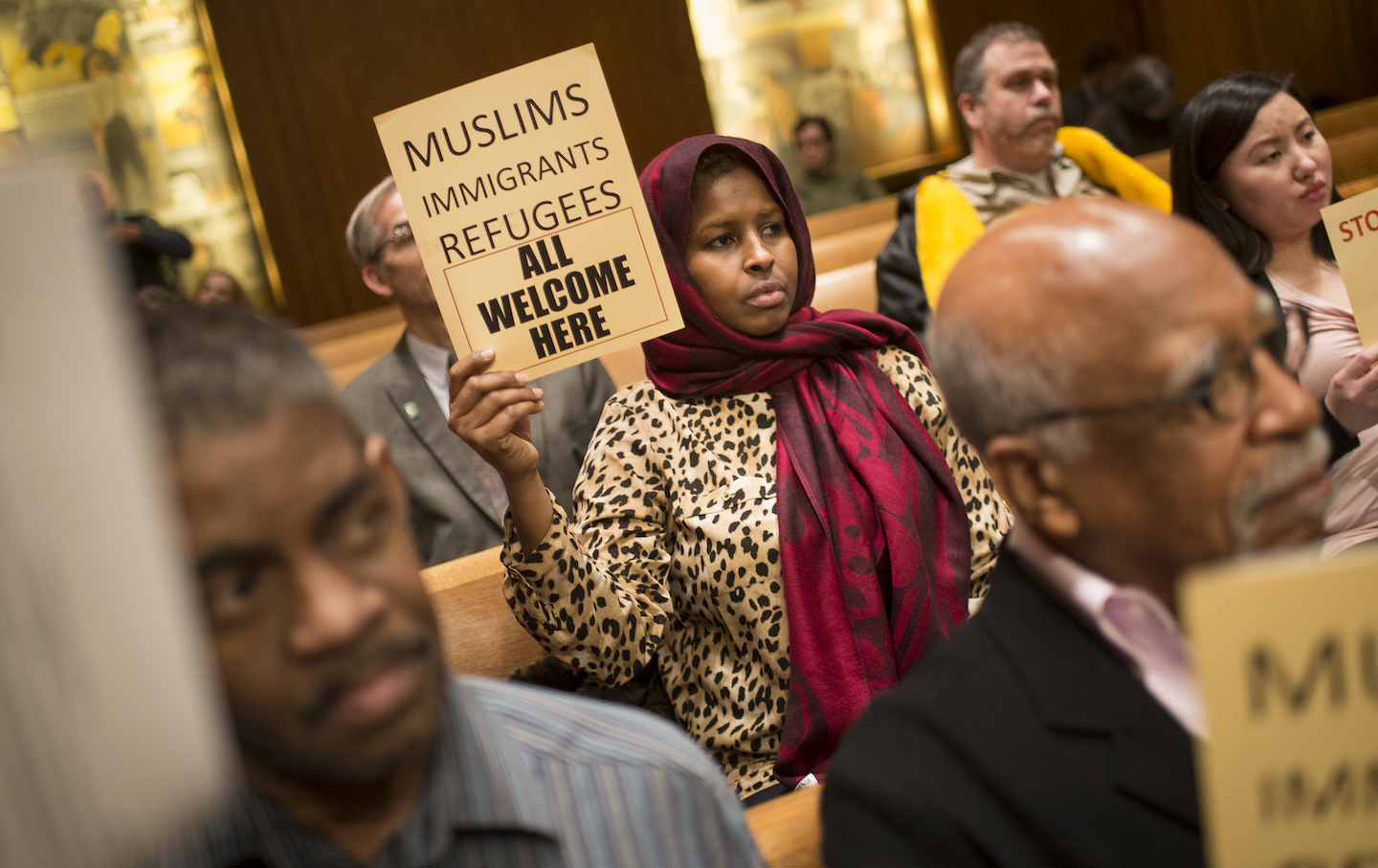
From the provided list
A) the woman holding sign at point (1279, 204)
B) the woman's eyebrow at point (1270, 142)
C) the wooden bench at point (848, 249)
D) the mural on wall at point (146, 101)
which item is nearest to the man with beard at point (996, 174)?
the wooden bench at point (848, 249)

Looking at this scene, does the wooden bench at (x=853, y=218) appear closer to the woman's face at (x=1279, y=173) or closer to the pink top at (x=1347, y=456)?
the woman's face at (x=1279, y=173)

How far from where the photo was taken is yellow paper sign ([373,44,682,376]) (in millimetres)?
1744

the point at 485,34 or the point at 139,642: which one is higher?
the point at 485,34

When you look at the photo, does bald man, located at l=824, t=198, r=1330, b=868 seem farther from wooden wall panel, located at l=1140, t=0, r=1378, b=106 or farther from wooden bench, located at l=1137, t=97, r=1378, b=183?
wooden wall panel, located at l=1140, t=0, r=1378, b=106

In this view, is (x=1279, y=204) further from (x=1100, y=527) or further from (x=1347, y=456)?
(x=1100, y=527)

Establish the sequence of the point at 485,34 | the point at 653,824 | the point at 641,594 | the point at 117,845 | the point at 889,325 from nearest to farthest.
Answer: the point at 117,845 → the point at 653,824 → the point at 641,594 → the point at 889,325 → the point at 485,34

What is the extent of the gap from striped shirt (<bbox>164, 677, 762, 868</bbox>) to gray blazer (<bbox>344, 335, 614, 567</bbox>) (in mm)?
1681

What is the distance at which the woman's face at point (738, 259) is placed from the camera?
2.08 m

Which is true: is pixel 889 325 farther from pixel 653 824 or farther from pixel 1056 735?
pixel 653 824

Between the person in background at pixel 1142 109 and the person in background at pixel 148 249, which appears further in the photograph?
the person in background at pixel 1142 109

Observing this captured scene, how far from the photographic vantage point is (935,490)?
2002mm

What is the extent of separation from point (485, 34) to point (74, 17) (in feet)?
8.25

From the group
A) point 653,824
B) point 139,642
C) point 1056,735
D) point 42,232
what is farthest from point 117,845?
point 1056,735

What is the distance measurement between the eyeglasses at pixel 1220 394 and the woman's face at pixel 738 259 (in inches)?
44.6
